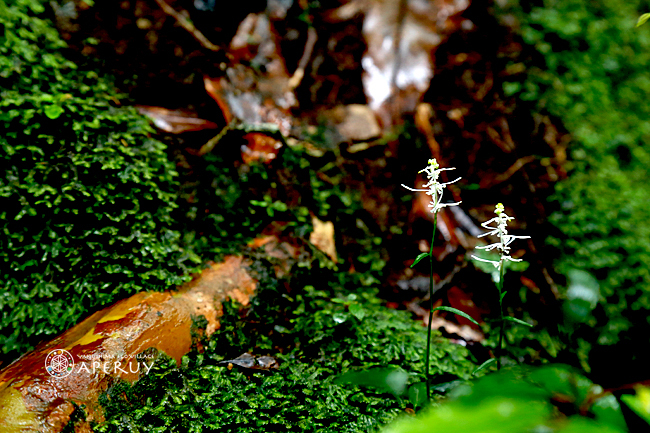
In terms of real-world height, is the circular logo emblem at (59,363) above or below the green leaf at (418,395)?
above

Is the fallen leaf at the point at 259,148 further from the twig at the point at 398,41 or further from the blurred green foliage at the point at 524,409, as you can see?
the blurred green foliage at the point at 524,409

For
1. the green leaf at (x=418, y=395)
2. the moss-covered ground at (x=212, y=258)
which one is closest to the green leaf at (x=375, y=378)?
the moss-covered ground at (x=212, y=258)

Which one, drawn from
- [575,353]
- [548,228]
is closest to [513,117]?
[548,228]

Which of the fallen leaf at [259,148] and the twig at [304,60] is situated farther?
the twig at [304,60]

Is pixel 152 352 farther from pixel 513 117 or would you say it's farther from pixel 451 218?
pixel 513 117

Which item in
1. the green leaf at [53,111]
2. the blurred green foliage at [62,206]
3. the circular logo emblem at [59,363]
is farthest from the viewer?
the green leaf at [53,111]

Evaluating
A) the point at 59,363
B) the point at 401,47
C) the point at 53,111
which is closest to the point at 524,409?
the point at 59,363

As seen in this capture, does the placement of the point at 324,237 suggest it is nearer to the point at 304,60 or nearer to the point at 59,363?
the point at 59,363

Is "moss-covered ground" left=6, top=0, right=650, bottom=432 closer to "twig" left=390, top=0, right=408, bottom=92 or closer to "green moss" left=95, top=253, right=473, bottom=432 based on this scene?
"green moss" left=95, top=253, right=473, bottom=432
